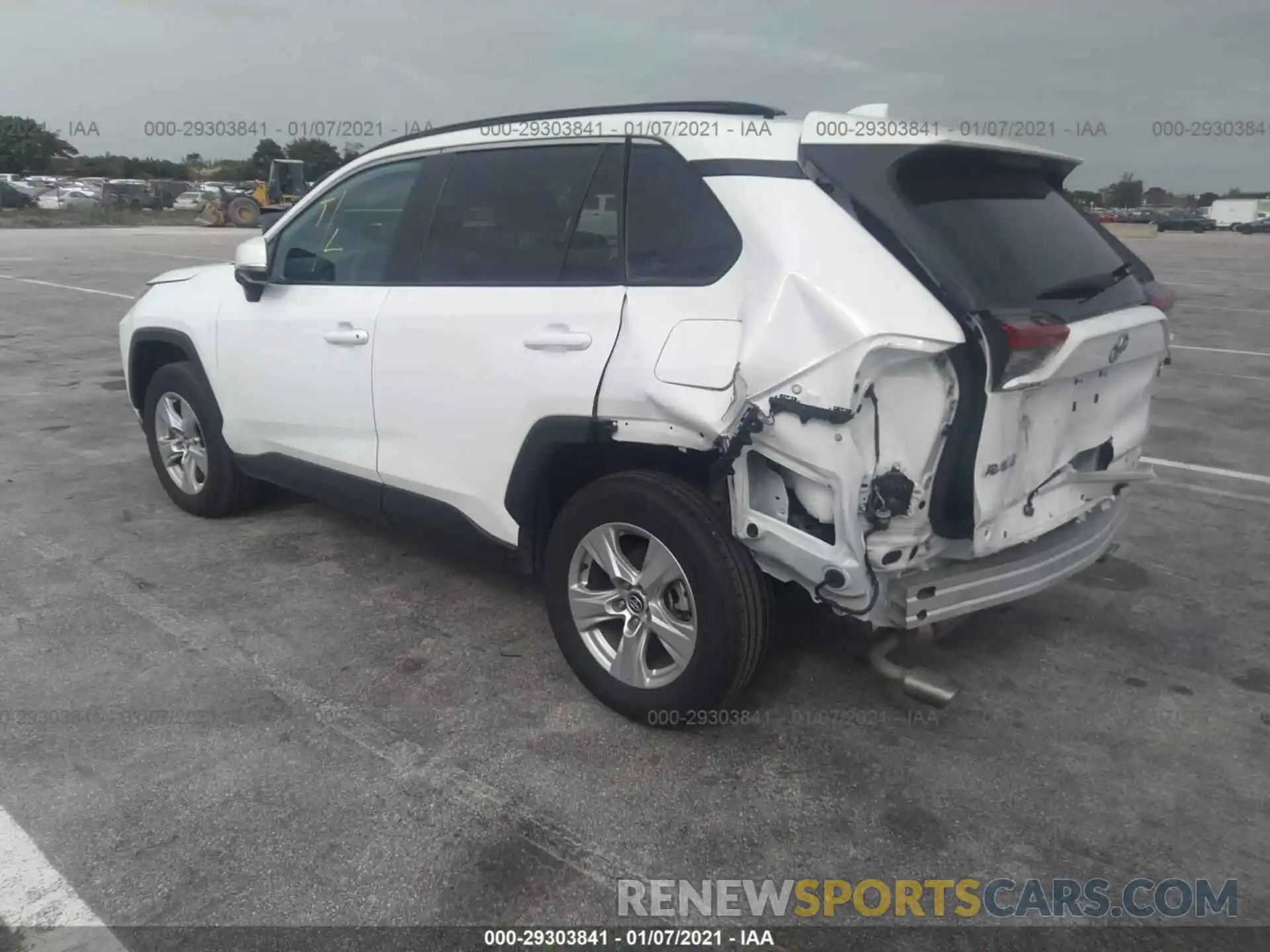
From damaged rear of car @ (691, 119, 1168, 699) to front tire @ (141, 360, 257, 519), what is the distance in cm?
299

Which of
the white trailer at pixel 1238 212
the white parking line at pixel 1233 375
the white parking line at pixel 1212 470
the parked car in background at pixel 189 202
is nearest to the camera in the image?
the white parking line at pixel 1212 470

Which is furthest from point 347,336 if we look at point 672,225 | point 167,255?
point 167,255

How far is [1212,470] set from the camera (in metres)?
5.93

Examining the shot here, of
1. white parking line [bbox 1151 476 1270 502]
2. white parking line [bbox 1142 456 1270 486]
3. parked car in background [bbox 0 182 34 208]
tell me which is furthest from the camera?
parked car in background [bbox 0 182 34 208]

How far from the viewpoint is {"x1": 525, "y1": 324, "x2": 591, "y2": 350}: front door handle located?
118 inches

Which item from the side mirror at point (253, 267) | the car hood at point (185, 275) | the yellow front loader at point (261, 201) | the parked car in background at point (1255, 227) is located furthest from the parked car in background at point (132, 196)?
the parked car in background at point (1255, 227)

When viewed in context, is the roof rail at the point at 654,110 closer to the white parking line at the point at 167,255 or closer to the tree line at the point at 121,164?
the white parking line at the point at 167,255

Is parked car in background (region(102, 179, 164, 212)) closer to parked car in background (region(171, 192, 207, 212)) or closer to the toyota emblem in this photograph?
parked car in background (region(171, 192, 207, 212))

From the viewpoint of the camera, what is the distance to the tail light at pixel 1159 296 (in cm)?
327

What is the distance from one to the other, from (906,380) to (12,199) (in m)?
48.3

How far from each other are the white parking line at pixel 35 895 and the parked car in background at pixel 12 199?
4615cm

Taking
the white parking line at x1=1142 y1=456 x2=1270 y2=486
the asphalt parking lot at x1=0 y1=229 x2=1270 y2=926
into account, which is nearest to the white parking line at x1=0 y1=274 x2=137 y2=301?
the asphalt parking lot at x1=0 y1=229 x2=1270 y2=926

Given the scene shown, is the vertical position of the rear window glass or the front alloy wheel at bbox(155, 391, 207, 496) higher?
the rear window glass

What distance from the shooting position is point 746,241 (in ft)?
8.97
